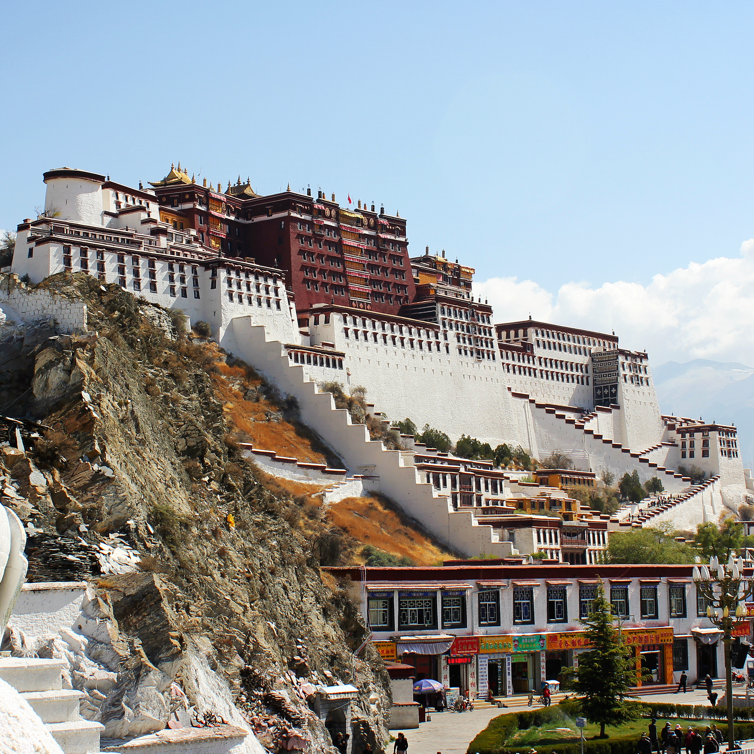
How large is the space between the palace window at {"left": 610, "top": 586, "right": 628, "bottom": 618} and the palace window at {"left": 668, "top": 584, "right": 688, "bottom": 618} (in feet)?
8.19

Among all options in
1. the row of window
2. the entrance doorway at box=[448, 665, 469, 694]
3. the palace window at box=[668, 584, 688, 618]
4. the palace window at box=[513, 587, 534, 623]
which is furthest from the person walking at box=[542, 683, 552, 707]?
the palace window at box=[668, 584, 688, 618]

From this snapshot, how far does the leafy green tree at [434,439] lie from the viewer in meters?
74.4

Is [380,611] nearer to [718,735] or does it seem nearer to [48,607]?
[718,735]

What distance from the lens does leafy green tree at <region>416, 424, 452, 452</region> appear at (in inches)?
2928

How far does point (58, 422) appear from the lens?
25812mm

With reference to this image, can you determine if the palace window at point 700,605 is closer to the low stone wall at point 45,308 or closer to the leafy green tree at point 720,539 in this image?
the leafy green tree at point 720,539

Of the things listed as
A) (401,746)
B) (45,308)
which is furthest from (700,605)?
(45,308)

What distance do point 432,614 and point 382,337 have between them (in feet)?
133

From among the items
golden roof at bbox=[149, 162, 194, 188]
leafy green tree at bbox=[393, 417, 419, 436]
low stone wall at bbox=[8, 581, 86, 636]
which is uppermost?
golden roof at bbox=[149, 162, 194, 188]

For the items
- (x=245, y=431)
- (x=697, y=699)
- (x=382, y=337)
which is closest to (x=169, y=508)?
(x=697, y=699)

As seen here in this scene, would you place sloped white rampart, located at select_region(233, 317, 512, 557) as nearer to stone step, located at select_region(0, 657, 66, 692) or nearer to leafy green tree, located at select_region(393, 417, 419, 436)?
leafy green tree, located at select_region(393, 417, 419, 436)

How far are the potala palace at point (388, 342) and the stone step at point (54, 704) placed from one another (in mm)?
24353

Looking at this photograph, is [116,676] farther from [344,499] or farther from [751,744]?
[344,499]

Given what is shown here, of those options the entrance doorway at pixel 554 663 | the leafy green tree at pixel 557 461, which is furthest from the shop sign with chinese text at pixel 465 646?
the leafy green tree at pixel 557 461
